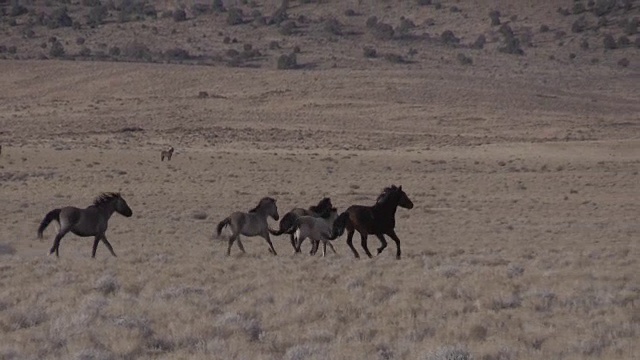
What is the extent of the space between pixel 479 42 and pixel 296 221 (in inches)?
3135

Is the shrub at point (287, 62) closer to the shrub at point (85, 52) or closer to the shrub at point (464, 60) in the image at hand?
the shrub at point (464, 60)

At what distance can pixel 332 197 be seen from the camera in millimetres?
35625

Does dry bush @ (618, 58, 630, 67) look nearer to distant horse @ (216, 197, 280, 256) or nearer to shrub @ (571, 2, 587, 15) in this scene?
shrub @ (571, 2, 587, 15)

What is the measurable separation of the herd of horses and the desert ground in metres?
0.55

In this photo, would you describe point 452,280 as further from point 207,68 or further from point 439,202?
point 207,68

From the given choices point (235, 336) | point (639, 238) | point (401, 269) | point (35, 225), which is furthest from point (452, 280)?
point (35, 225)

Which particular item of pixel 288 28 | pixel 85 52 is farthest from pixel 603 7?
pixel 85 52

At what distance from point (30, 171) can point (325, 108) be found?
30.6 meters

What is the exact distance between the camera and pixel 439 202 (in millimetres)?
35344

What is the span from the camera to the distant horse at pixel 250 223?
19.6 metres

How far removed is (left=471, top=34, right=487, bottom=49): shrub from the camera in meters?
95.9

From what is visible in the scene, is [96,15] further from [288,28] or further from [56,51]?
[288,28]

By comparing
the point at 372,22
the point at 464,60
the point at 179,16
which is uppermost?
the point at 372,22

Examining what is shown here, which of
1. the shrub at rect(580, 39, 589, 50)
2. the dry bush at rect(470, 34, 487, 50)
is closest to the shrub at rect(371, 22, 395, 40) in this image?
the dry bush at rect(470, 34, 487, 50)
